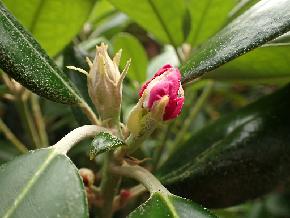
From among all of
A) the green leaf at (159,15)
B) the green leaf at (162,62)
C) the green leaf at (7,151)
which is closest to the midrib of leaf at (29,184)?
the green leaf at (159,15)

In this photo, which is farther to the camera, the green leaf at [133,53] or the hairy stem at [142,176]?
the green leaf at [133,53]

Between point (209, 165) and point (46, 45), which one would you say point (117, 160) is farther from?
point (46, 45)

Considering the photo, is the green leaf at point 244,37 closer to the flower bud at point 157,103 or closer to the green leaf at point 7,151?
the flower bud at point 157,103

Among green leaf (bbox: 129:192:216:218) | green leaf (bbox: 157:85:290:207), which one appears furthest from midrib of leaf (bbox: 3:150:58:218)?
green leaf (bbox: 157:85:290:207)

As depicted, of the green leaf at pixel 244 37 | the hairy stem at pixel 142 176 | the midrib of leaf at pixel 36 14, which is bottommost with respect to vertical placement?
the hairy stem at pixel 142 176

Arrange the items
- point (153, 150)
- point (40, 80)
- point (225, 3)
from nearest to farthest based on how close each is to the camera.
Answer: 1. point (40, 80)
2. point (225, 3)
3. point (153, 150)

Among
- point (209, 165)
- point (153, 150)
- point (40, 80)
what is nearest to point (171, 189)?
point (209, 165)
